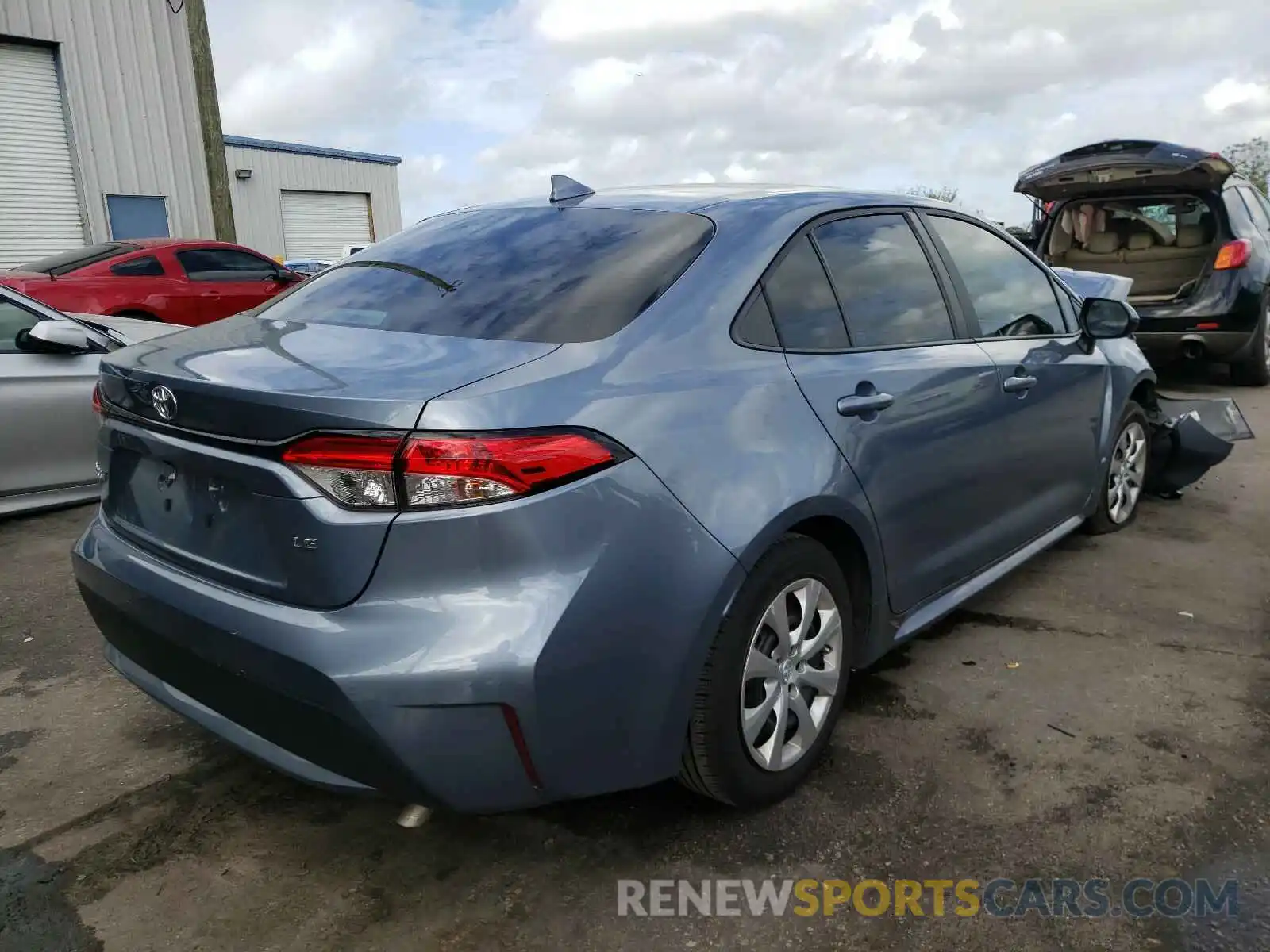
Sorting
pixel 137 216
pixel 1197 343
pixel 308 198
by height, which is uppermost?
pixel 308 198

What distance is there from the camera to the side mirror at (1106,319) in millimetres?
3939

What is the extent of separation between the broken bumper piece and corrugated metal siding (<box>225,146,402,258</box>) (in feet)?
66.5

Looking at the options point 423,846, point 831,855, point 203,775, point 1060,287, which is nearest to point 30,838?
point 203,775

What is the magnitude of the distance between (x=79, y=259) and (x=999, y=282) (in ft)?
28.8

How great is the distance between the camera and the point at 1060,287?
13.2 feet

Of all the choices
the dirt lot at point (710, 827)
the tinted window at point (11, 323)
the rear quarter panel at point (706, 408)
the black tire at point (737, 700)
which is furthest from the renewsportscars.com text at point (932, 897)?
the tinted window at point (11, 323)

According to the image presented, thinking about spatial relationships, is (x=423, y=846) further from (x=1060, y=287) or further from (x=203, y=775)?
(x=1060, y=287)

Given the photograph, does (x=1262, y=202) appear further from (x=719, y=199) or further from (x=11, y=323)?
(x=11, y=323)

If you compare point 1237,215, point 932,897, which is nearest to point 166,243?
point 1237,215

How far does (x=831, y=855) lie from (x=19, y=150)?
1546 centimetres

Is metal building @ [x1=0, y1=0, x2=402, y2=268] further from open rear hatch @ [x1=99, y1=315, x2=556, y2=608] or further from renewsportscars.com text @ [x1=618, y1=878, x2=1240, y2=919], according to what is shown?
renewsportscars.com text @ [x1=618, y1=878, x2=1240, y2=919]

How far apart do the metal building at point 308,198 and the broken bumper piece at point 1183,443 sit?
67.7ft

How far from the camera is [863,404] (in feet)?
8.48

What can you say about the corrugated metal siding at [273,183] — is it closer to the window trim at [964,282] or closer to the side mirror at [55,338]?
the side mirror at [55,338]
